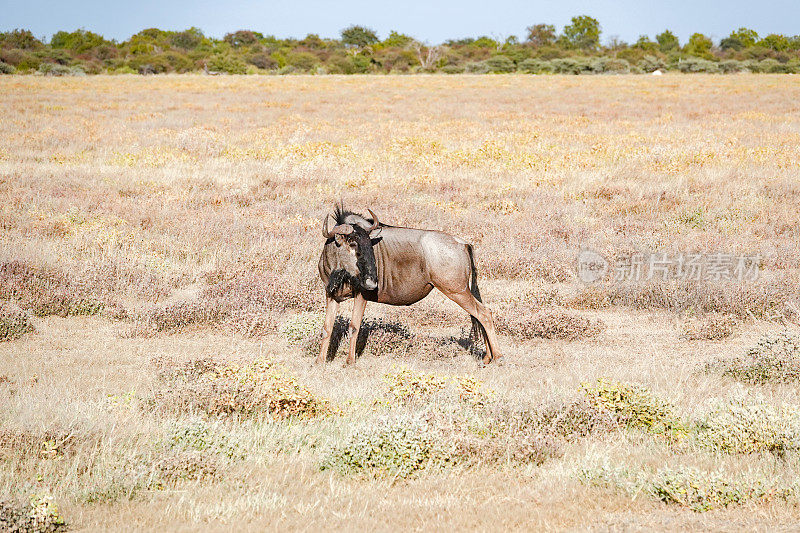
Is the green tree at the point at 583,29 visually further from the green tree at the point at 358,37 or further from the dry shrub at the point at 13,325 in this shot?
the dry shrub at the point at 13,325

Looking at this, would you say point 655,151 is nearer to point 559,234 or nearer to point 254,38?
point 559,234

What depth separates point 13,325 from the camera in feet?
26.4

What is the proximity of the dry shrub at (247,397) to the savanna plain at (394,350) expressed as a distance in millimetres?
26

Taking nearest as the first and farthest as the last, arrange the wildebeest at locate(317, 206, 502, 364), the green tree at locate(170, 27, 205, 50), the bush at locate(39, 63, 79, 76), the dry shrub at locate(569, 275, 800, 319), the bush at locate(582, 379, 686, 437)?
the bush at locate(582, 379, 686, 437) < the wildebeest at locate(317, 206, 502, 364) < the dry shrub at locate(569, 275, 800, 319) < the bush at locate(39, 63, 79, 76) < the green tree at locate(170, 27, 205, 50)

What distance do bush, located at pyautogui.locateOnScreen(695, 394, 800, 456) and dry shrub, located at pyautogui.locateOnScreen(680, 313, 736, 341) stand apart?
9.97ft

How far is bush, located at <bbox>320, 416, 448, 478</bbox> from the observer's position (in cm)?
484

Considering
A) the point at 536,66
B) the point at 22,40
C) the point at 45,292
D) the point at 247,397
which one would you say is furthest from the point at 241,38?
the point at 247,397

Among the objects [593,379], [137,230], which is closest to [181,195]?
[137,230]

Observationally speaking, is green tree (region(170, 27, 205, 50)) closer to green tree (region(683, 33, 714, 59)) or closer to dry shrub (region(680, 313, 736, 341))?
green tree (region(683, 33, 714, 59))

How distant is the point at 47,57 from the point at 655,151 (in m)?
65.0

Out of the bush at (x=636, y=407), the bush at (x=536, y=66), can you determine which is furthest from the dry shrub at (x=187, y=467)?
the bush at (x=536, y=66)

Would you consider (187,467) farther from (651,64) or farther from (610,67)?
(651,64)

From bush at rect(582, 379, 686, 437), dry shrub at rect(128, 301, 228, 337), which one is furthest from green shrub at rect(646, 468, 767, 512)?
dry shrub at rect(128, 301, 228, 337)

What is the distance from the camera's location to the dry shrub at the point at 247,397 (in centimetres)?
589
